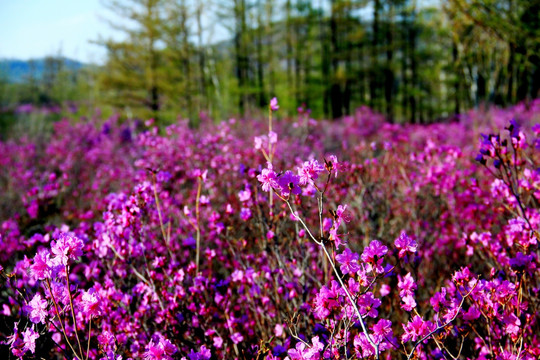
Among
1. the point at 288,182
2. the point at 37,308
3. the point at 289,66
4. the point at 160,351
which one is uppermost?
the point at 289,66

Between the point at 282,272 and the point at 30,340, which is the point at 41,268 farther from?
the point at 282,272

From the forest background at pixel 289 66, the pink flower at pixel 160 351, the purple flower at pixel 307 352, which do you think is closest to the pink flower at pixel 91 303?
the pink flower at pixel 160 351

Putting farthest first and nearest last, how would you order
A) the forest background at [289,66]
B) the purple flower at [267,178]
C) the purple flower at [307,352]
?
the forest background at [289,66]
the purple flower at [267,178]
the purple flower at [307,352]

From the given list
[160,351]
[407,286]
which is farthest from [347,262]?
[160,351]

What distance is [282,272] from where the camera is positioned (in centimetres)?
234

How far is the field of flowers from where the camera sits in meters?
1.42

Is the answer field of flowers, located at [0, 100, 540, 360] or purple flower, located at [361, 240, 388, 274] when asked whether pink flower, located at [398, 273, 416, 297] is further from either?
purple flower, located at [361, 240, 388, 274]

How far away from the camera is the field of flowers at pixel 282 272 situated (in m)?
1.42

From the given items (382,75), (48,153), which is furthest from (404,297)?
(382,75)

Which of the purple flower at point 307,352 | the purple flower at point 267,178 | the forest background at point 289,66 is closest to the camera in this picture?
the purple flower at point 307,352

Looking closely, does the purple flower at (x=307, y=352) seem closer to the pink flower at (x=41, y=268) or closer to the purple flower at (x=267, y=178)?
the purple flower at (x=267, y=178)

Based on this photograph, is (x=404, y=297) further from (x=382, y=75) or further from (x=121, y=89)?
(x=382, y=75)

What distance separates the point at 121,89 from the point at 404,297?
17405 mm

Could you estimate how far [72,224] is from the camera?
5023 millimetres
